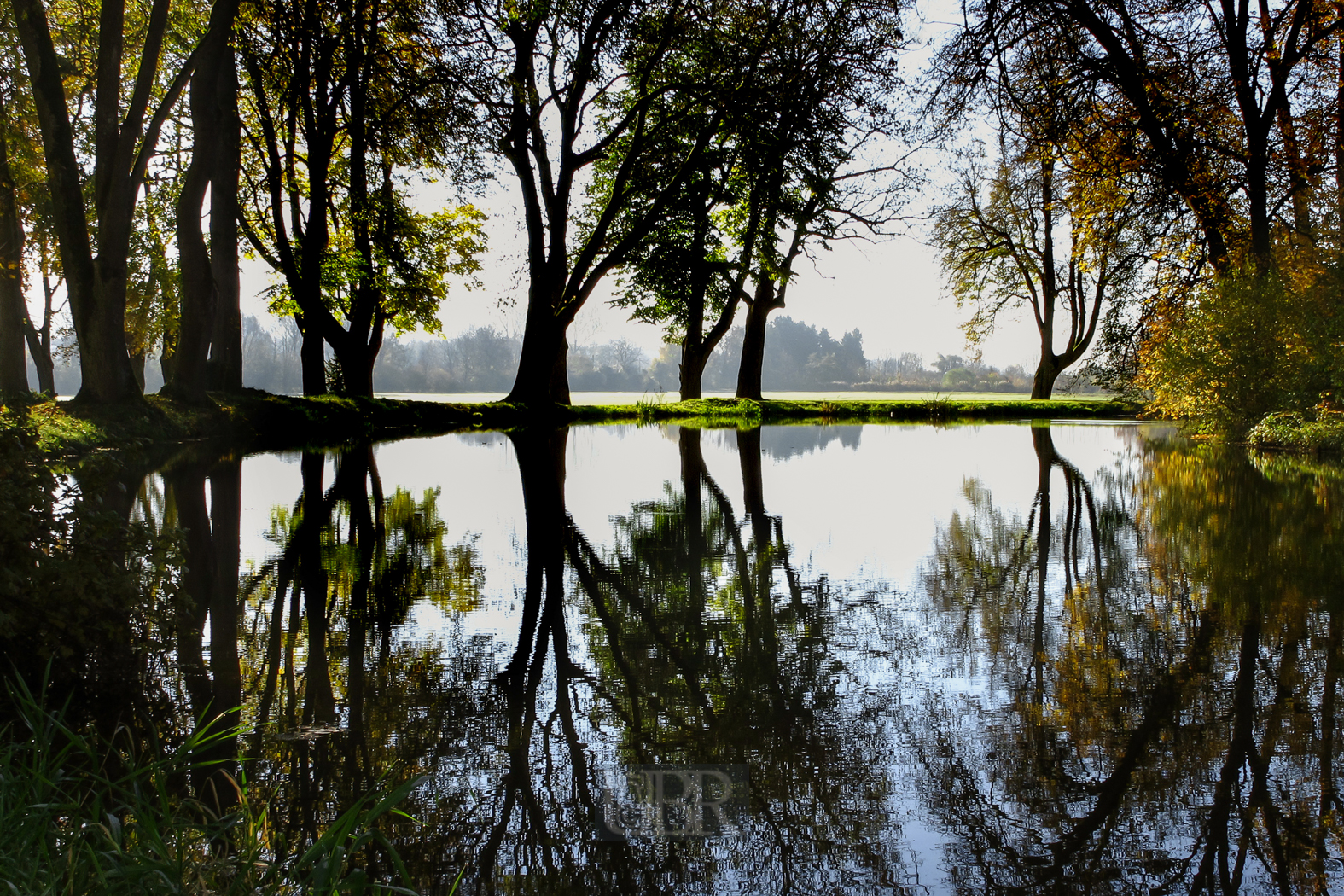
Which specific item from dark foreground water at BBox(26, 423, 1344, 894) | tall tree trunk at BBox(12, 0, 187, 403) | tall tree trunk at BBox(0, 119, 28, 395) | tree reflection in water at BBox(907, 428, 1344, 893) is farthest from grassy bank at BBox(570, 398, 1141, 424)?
tree reflection in water at BBox(907, 428, 1344, 893)

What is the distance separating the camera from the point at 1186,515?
6414mm

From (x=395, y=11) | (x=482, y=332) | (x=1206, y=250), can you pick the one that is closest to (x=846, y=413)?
(x=1206, y=250)

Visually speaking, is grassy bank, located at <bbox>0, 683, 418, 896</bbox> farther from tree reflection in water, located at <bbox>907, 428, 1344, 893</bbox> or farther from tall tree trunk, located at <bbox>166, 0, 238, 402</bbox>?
tall tree trunk, located at <bbox>166, 0, 238, 402</bbox>

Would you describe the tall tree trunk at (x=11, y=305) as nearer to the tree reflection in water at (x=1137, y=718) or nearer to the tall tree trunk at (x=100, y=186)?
the tall tree trunk at (x=100, y=186)

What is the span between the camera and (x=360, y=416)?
56.0 feet

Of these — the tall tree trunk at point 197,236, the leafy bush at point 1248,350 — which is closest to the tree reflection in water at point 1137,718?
the leafy bush at point 1248,350

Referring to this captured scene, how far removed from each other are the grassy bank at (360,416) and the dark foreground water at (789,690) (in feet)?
3.93

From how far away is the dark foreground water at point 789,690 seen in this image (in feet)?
6.08

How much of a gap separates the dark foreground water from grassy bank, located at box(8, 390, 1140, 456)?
120cm

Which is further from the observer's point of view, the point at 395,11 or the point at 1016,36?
the point at 395,11

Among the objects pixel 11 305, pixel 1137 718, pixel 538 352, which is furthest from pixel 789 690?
pixel 11 305

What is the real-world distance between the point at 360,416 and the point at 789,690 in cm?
1551

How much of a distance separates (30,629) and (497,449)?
10487mm

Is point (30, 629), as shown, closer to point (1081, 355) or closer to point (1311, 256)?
point (1311, 256)
